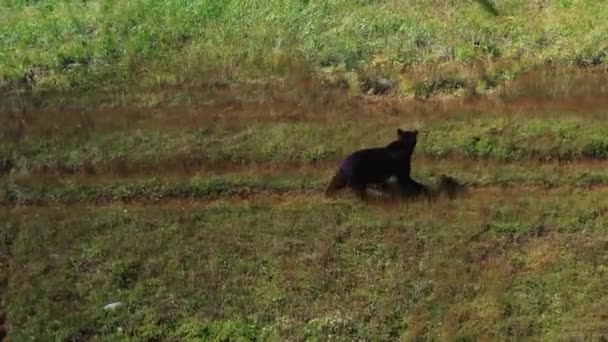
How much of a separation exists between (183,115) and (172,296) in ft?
15.1

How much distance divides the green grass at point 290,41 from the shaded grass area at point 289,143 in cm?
133

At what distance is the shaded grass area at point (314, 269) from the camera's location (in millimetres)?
11836

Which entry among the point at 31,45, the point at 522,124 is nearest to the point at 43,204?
the point at 31,45

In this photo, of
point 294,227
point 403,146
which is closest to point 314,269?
point 294,227

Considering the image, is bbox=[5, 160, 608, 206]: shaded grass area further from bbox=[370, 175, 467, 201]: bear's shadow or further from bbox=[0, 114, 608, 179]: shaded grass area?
bbox=[0, 114, 608, 179]: shaded grass area

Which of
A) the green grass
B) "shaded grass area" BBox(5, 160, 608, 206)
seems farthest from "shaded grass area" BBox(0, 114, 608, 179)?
the green grass

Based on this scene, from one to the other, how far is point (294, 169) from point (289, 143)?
1.81 ft

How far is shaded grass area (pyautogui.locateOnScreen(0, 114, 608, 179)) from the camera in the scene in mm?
14977

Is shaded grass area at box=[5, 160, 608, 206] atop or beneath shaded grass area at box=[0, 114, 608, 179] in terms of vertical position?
beneath

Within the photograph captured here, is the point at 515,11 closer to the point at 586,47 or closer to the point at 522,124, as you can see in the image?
the point at 586,47

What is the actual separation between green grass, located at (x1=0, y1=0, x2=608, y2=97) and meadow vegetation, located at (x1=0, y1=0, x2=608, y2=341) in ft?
0.14

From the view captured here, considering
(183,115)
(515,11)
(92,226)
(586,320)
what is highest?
(515,11)

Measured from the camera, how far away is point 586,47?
17.1m

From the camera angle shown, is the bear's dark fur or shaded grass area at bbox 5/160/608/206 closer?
the bear's dark fur
